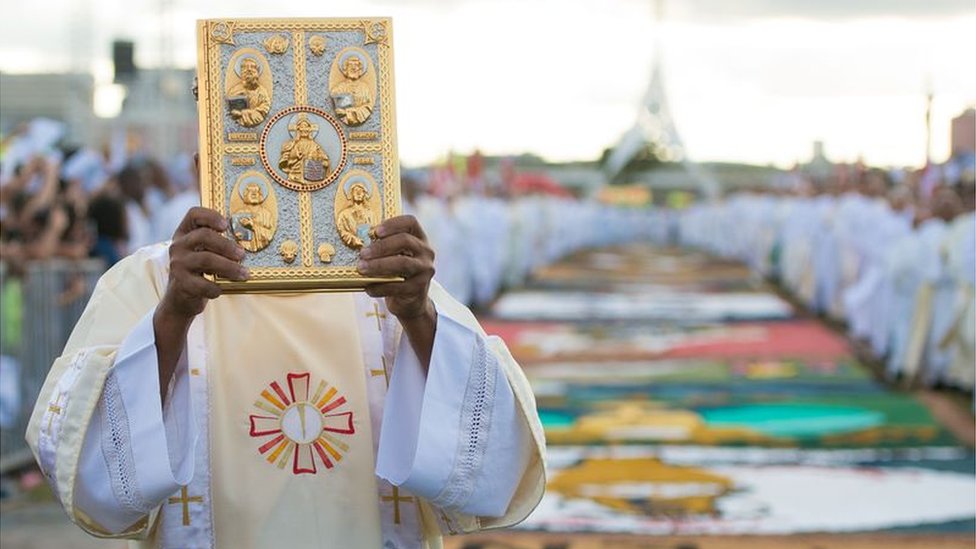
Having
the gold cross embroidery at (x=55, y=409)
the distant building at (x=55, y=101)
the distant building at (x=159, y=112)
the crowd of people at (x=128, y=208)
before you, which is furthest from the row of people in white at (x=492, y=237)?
the gold cross embroidery at (x=55, y=409)

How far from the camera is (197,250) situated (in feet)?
8.41

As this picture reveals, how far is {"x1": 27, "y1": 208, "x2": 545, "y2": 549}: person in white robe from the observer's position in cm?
274

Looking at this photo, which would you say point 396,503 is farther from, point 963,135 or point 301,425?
point 963,135

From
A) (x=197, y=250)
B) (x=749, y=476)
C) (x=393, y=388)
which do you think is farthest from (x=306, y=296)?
(x=749, y=476)

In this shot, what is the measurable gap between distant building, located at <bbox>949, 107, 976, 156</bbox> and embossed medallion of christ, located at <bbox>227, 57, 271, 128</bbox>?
1505cm

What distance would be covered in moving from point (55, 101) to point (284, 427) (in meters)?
25.5

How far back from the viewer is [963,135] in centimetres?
1719

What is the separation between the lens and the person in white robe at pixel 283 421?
274 centimetres

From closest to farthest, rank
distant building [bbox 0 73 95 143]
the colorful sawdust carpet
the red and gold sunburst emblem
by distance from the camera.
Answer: the red and gold sunburst emblem → the colorful sawdust carpet → distant building [bbox 0 73 95 143]

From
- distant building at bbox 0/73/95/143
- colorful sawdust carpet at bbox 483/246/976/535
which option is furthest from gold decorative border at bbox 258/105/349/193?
distant building at bbox 0/73/95/143

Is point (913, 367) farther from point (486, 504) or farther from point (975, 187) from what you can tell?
point (486, 504)

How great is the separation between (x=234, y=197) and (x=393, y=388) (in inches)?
18.7

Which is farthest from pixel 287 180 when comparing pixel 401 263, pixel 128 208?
pixel 128 208

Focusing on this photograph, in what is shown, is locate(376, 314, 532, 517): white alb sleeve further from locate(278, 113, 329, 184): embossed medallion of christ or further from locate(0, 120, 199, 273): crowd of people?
locate(0, 120, 199, 273): crowd of people
